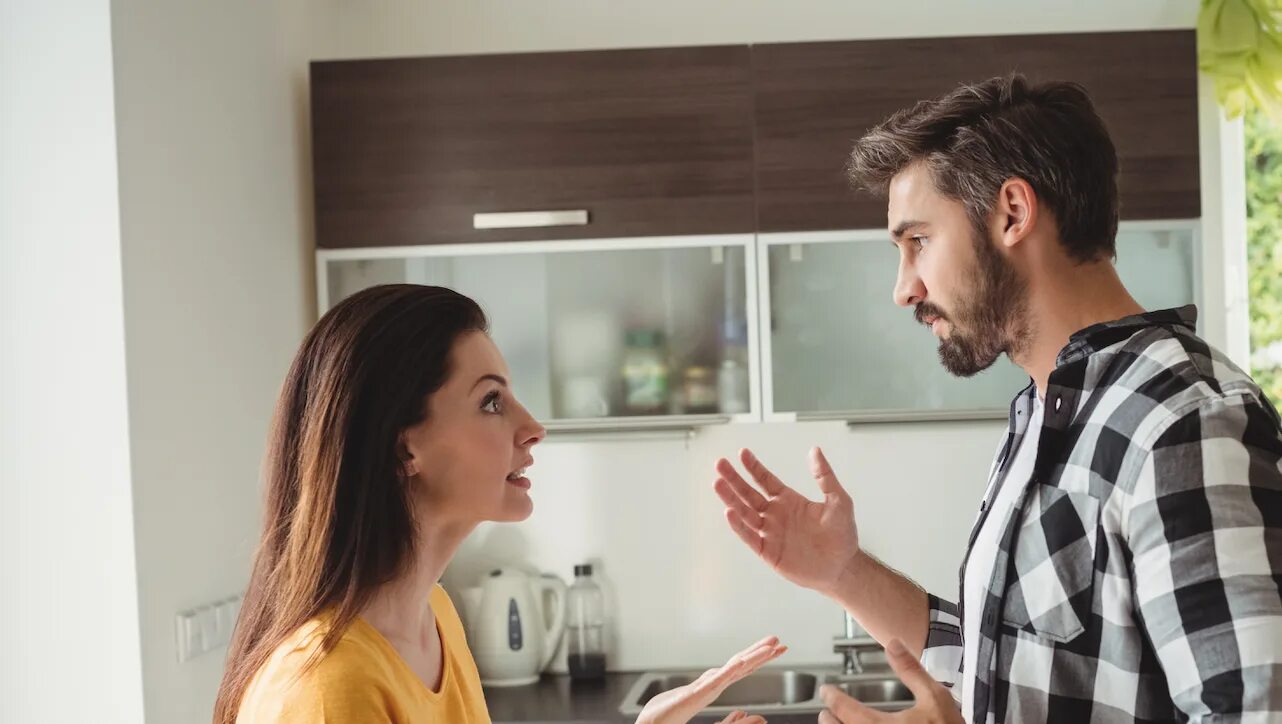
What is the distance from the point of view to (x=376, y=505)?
1.42 meters

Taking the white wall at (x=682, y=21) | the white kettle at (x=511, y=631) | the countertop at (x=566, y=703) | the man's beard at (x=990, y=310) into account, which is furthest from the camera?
the white wall at (x=682, y=21)

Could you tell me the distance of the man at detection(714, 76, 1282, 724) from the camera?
3.81 ft

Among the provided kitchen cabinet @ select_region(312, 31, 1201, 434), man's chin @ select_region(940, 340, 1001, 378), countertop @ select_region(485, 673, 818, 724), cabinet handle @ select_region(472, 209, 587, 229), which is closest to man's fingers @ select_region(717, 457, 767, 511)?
man's chin @ select_region(940, 340, 1001, 378)

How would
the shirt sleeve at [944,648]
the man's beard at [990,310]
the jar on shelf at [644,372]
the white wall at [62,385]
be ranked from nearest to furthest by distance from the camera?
the man's beard at [990,310], the shirt sleeve at [944,648], the white wall at [62,385], the jar on shelf at [644,372]

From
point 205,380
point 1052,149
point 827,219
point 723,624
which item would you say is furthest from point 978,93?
point 723,624

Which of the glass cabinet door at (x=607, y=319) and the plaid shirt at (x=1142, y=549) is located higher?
the glass cabinet door at (x=607, y=319)

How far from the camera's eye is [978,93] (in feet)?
5.08

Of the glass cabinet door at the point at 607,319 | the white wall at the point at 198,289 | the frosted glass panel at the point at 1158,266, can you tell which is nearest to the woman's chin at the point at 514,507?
the white wall at the point at 198,289

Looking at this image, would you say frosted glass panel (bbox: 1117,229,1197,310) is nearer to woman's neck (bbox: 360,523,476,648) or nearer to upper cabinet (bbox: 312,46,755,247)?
upper cabinet (bbox: 312,46,755,247)

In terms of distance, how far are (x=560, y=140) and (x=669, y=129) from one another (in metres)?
0.26

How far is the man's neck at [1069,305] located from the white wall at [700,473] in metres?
1.85

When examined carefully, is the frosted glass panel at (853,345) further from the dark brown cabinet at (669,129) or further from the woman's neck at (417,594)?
the woman's neck at (417,594)

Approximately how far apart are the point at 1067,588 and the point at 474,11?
100 inches

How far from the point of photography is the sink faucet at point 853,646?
10.3ft
